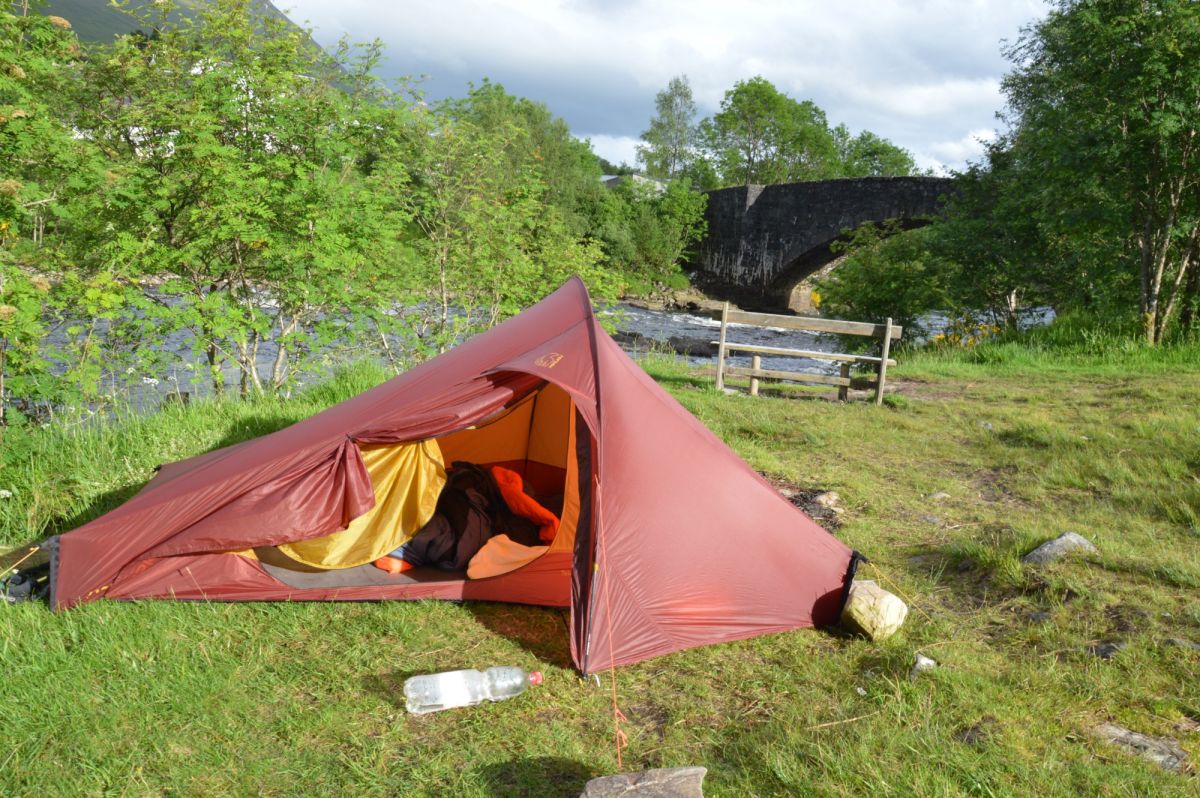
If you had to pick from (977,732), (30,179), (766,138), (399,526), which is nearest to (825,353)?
(399,526)

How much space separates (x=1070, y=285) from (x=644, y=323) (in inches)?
562

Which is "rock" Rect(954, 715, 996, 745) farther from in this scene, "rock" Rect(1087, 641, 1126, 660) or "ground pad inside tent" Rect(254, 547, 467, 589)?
"ground pad inside tent" Rect(254, 547, 467, 589)

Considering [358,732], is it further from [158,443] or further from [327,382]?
[327,382]

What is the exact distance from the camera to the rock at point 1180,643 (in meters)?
3.16

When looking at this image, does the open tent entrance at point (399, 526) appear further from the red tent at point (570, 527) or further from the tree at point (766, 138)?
the tree at point (766, 138)

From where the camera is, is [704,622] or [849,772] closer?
[849,772]

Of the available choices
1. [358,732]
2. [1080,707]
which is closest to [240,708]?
[358,732]

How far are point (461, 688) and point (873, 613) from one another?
1745 millimetres

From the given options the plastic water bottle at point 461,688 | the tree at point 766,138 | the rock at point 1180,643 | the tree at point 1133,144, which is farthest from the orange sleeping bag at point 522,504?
the tree at point 766,138

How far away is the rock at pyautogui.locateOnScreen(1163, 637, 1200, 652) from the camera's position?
3.16 metres

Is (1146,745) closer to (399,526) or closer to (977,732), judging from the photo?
(977,732)

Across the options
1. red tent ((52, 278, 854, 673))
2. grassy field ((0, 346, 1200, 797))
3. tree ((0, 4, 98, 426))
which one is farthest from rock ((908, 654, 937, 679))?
tree ((0, 4, 98, 426))

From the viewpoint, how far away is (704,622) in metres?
3.48

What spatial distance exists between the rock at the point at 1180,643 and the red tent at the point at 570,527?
48.3 inches
